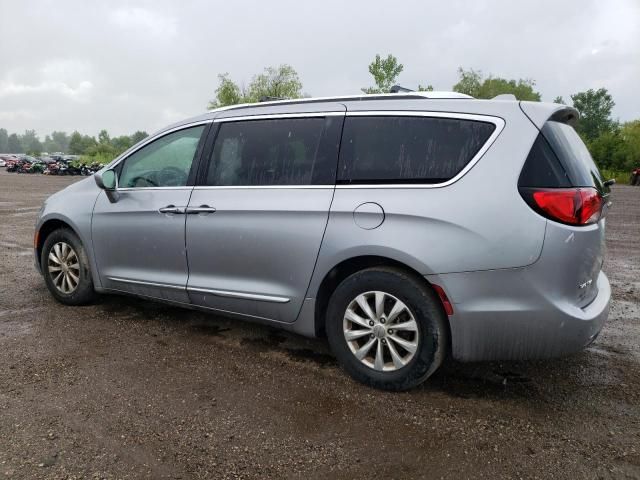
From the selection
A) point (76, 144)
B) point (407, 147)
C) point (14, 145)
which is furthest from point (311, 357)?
point (14, 145)

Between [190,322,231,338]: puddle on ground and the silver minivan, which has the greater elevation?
the silver minivan

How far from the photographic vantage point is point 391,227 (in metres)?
3.05

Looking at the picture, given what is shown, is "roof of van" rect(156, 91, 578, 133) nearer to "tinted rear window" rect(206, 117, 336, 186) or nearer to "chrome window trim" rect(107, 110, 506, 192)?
"chrome window trim" rect(107, 110, 506, 192)

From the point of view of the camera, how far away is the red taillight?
2771 mm

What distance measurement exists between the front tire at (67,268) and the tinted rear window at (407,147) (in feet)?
8.79

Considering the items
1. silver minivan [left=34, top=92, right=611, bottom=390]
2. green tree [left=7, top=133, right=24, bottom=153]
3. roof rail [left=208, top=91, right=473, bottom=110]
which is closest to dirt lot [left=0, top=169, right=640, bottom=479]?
silver minivan [left=34, top=92, right=611, bottom=390]

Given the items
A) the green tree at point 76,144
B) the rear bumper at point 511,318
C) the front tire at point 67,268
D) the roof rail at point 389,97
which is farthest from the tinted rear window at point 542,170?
the green tree at point 76,144

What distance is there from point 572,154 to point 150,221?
302cm

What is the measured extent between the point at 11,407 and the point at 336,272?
2.01m

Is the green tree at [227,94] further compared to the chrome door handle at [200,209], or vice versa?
the green tree at [227,94]

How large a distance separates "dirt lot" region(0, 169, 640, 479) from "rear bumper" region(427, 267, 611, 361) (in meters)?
0.38

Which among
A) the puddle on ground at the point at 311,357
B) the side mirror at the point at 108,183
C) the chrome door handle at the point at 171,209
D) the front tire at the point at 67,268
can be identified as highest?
the side mirror at the point at 108,183

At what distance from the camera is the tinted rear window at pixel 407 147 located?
118 inches

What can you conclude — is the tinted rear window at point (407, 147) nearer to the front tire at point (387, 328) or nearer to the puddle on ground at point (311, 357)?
the front tire at point (387, 328)
